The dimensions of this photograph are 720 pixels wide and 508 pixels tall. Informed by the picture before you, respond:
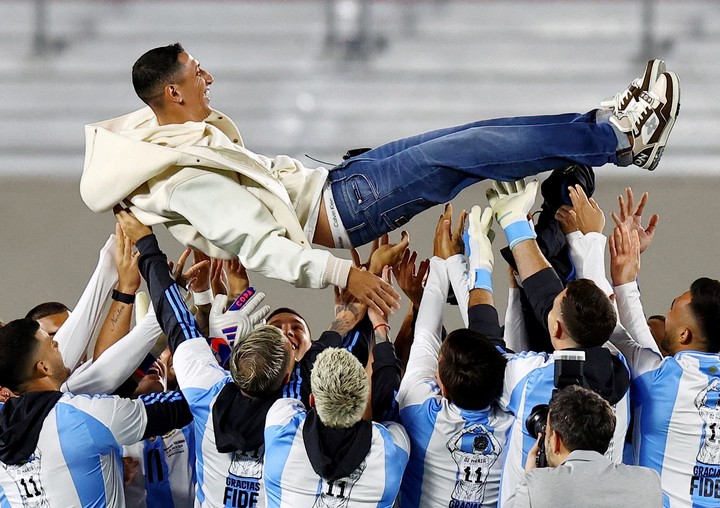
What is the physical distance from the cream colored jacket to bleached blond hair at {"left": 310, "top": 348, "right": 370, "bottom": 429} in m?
0.28

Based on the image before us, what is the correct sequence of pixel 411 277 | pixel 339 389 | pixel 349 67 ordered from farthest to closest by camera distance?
pixel 349 67 → pixel 411 277 → pixel 339 389

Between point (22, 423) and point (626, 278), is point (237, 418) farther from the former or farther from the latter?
point (626, 278)

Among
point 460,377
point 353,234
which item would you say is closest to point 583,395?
point 460,377

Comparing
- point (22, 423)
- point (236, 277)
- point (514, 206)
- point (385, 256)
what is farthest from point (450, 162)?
point (22, 423)

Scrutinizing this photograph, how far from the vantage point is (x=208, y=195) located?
255 cm

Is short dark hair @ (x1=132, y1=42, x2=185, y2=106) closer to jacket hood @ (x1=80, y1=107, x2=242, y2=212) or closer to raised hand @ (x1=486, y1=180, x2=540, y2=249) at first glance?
jacket hood @ (x1=80, y1=107, x2=242, y2=212)

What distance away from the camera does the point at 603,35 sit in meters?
5.69

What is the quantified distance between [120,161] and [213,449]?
0.75m

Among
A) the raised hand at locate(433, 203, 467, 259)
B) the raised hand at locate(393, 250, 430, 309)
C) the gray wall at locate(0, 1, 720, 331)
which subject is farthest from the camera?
the gray wall at locate(0, 1, 720, 331)

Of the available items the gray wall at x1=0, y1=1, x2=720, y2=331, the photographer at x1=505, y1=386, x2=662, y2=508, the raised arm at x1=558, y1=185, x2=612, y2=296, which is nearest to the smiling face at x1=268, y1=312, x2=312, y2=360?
the raised arm at x1=558, y1=185, x2=612, y2=296

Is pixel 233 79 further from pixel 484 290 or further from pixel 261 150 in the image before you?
pixel 484 290

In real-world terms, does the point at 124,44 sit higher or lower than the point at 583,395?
higher

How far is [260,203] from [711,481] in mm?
1287

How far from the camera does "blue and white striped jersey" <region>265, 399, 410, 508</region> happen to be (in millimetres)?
2305
